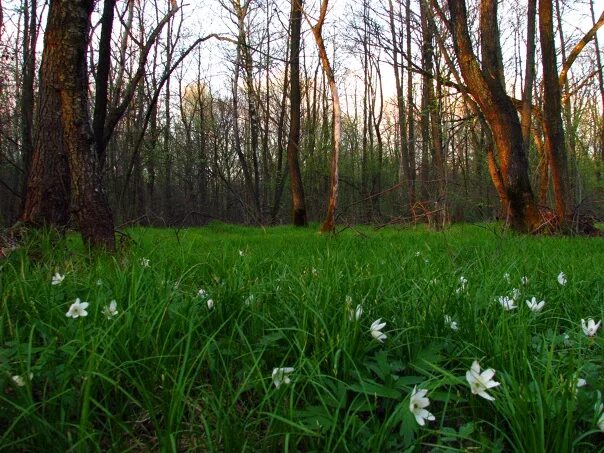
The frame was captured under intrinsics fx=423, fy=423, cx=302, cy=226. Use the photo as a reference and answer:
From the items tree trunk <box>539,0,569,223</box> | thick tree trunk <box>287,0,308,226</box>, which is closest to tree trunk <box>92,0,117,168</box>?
thick tree trunk <box>287,0,308,226</box>

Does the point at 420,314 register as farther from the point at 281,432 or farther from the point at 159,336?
the point at 159,336

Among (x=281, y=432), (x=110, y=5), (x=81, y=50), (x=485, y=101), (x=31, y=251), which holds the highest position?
(x=110, y=5)

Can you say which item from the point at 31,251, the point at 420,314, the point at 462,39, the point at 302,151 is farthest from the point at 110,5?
the point at 302,151

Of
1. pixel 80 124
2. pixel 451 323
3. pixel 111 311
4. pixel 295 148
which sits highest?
pixel 295 148

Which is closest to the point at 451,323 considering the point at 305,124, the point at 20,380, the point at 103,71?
the point at 20,380

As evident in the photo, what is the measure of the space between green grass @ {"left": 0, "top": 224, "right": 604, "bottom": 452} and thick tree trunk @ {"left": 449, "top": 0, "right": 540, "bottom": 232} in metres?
5.54

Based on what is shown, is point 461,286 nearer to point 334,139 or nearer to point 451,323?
point 451,323

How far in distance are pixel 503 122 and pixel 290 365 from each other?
7508 mm

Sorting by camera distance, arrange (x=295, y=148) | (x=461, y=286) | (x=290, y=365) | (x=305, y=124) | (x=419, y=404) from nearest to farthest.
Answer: (x=419, y=404) < (x=290, y=365) < (x=461, y=286) < (x=295, y=148) < (x=305, y=124)

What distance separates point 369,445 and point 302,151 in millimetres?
23396

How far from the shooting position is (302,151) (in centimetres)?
2403

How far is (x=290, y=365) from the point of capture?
1.69m

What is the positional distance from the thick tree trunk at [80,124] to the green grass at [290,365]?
100 centimetres

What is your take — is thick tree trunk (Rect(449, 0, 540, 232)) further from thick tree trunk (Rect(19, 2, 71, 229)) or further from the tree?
thick tree trunk (Rect(19, 2, 71, 229))
